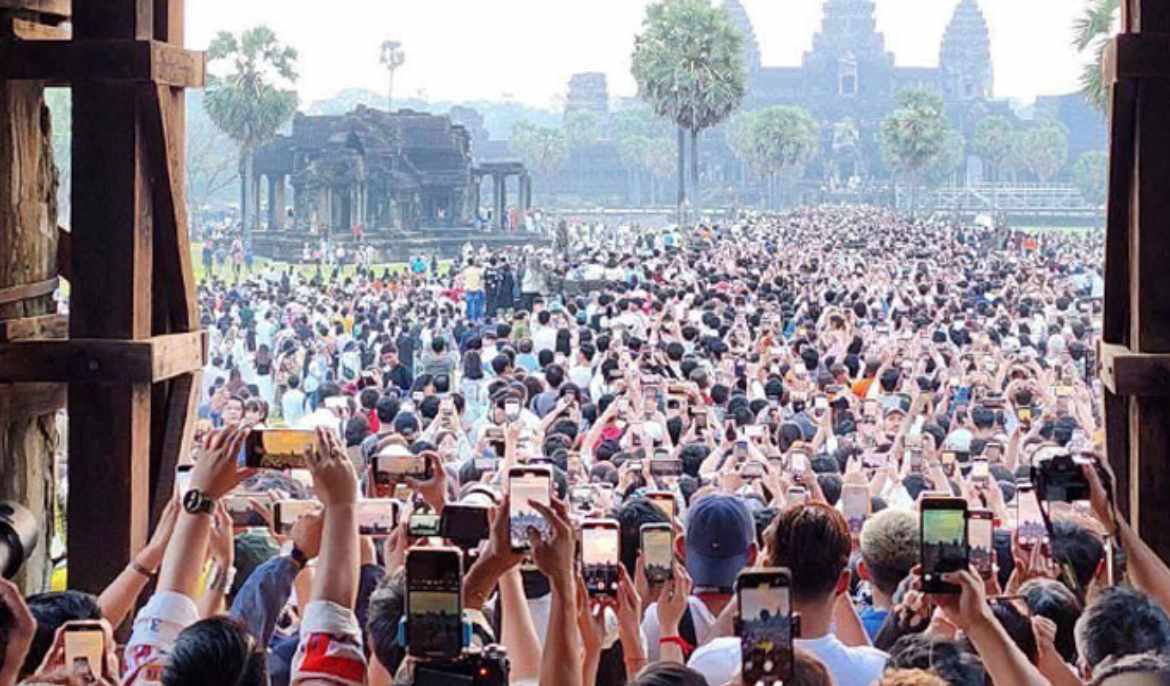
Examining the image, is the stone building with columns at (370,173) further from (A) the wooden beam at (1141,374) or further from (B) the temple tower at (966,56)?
(B) the temple tower at (966,56)

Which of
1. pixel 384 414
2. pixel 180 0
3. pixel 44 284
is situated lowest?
pixel 384 414

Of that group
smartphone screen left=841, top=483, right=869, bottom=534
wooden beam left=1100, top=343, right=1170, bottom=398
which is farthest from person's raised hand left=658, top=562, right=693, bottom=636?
smartphone screen left=841, top=483, right=869, bottom=534

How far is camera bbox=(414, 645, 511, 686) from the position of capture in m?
3.20

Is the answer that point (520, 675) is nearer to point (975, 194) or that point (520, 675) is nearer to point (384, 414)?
point (384, 414)

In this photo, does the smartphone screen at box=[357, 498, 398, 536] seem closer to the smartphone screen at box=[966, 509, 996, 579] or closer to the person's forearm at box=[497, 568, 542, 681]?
the person's forearm at box=[497, 568, 542, 681]

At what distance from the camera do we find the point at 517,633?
4.12 metres

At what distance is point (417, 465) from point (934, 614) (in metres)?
1.34

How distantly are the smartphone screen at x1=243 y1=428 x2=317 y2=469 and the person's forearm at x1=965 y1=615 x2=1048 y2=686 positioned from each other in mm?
1427

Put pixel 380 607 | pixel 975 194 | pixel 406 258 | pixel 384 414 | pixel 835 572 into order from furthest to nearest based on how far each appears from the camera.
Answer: pixel 975 194, pixel 406 258, pixel 384 414, pixel 835 572, pixel 380 607

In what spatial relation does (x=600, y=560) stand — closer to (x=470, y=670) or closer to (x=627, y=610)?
(x=627, y=610)

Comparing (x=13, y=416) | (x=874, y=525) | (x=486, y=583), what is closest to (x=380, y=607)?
(x=486, y=583)

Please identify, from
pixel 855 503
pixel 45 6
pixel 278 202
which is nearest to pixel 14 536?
pixel 45 6

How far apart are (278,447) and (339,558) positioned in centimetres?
37

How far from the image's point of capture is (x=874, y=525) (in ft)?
16.6
